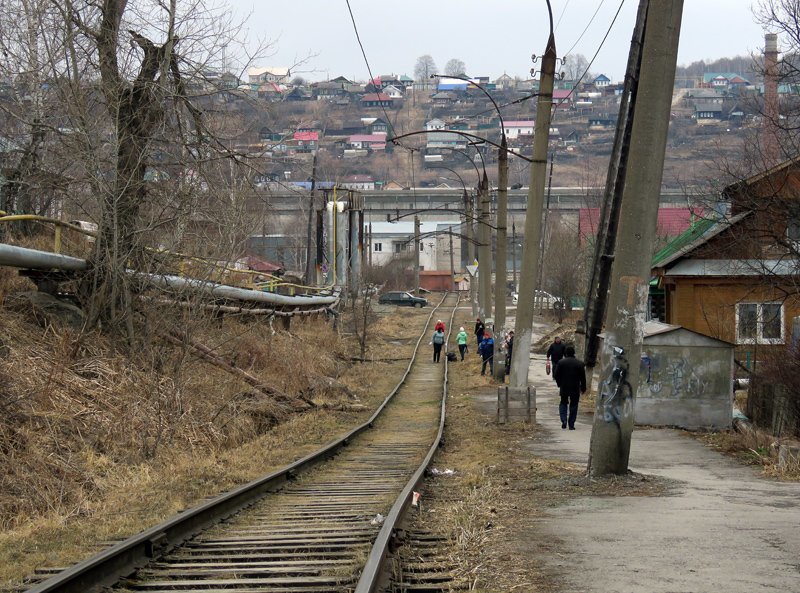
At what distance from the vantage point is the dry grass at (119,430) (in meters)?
10.8

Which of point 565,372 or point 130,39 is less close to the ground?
point 130,39

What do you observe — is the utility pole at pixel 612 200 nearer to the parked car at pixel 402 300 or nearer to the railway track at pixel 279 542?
the railway track at pixel 279 542

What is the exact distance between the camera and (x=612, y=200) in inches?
952

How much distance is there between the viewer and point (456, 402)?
1124 inches

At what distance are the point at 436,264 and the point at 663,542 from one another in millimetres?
124629

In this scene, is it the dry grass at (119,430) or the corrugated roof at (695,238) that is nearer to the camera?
the dry grass at (119,430)

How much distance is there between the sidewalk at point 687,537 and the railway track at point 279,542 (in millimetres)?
1299

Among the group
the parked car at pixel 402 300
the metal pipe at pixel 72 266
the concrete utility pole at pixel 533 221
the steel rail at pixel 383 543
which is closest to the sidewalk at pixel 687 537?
the steel rail at pixel 383 543

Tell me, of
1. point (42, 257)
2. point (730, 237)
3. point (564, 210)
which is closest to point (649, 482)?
point (42, 257)

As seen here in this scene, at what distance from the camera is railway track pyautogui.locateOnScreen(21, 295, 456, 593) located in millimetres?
7410

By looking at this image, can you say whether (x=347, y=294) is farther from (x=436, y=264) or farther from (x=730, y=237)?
(x=436, y=264)

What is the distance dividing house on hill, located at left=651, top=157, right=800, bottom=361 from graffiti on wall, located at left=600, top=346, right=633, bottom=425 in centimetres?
1325

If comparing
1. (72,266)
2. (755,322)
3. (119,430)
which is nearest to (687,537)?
(119,430)

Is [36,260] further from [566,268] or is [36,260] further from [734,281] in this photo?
[566,268]
